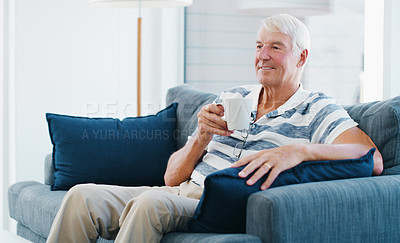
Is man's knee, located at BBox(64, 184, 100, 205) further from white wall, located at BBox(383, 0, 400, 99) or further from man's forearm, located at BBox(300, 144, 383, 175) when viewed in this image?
white wall, located at BBox(383, 0, 400, 99)

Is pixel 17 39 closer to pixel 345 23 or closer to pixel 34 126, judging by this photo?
pixel 34 126

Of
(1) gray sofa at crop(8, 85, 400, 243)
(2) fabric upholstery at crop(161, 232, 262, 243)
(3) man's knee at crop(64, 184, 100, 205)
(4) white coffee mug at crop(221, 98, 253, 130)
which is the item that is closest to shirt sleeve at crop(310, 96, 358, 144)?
(1) gray sofa at crop(8, 85, 400, 243)

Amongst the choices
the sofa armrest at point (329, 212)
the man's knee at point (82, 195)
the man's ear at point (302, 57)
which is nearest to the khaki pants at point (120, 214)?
the man's knee at point (82, 195)

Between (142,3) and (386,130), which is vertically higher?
(142,3)

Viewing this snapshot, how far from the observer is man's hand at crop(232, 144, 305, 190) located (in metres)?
1.55

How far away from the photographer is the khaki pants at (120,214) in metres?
1.63

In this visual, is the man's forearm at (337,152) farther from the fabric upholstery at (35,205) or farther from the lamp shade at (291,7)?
the lamp shade at (291,7)

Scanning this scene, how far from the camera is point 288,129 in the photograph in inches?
79.5

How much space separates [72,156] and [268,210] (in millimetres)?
1540

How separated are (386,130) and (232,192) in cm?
71

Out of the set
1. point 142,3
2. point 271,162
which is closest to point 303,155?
point 271,162

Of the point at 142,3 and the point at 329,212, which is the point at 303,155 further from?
the point at 142,3

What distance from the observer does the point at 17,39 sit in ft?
11.9

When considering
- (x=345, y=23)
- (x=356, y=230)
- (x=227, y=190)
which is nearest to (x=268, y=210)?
(x=227, y=190)
